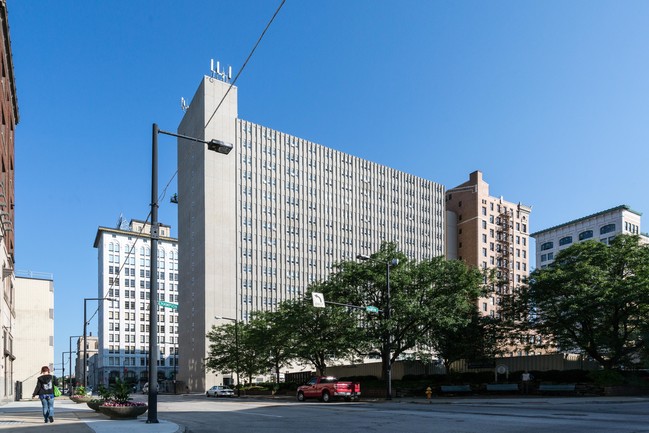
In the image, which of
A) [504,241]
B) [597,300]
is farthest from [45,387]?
[504,241]

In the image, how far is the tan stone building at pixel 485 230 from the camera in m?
141

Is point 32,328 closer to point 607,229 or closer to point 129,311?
→ point 129,311

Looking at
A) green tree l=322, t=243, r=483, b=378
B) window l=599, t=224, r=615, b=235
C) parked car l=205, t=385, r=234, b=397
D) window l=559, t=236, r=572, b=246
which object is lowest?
parked car l=205, t=385, r=234, b=397

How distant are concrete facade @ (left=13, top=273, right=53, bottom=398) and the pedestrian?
57.9 meters

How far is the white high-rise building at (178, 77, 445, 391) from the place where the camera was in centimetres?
10938

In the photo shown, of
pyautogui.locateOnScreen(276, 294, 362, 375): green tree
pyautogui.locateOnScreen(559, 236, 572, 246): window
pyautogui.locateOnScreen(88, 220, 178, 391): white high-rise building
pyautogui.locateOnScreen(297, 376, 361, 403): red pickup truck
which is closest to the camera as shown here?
pyautogui.locateOnScreen(297, 376, 361, 403): red pickup truck

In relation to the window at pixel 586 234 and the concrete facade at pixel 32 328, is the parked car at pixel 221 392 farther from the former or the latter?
the window at pixel 586 234

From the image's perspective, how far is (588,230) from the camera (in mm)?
140375

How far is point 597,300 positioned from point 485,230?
105491 millimetres

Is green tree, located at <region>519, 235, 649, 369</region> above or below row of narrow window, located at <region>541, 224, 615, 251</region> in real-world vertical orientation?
below

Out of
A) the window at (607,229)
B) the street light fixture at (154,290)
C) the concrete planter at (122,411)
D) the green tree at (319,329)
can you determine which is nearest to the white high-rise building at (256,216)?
the window at (607,229)

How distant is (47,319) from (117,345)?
8342 cm

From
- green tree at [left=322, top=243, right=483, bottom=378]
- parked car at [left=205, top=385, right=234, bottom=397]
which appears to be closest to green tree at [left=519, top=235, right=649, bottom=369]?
green tree at [left=322, top=243, right=483, bottom=378]

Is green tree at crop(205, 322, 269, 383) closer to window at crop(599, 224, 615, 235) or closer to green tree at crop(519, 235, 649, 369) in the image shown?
green tree at crop(519, 235, 649, 369)
